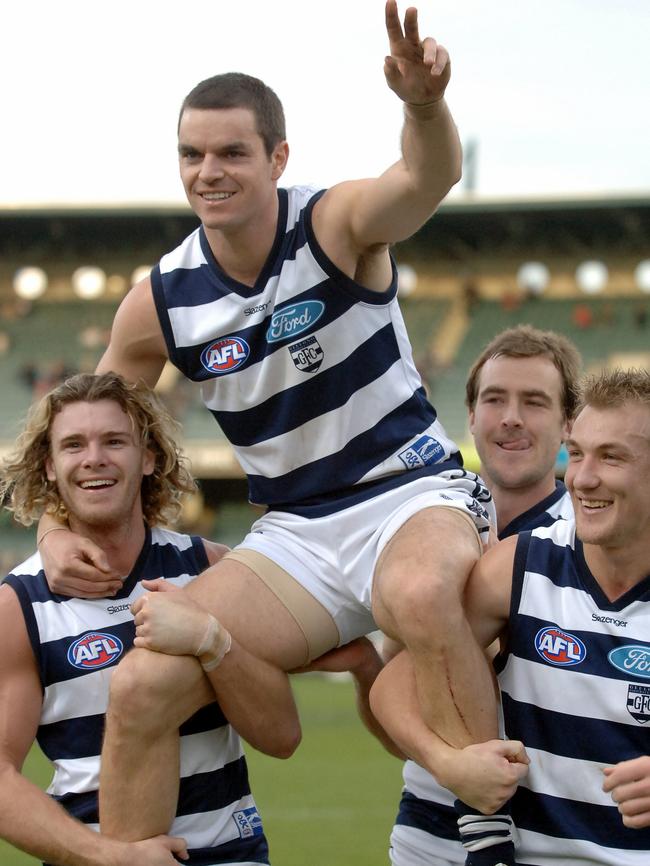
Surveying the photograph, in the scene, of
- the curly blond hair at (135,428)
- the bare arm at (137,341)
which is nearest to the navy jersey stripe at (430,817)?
the curly blond hair at (135,428)

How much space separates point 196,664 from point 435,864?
1.30 metres

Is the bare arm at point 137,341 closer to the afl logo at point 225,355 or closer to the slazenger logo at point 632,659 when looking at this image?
the afl logo at point 225,355

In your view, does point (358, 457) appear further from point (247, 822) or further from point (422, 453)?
point (247, 822)

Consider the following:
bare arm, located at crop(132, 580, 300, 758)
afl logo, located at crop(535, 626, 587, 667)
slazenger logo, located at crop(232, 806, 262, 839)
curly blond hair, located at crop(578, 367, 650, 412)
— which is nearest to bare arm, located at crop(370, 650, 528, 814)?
afl logo, located at crop(535, 626, 587, 667)

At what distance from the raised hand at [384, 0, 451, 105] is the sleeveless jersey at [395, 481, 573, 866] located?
1570mm

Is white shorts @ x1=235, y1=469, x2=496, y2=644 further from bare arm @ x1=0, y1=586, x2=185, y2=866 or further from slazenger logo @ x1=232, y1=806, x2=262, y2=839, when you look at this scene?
bare arm @ x1=0, y1=586, x2=185, y2=866

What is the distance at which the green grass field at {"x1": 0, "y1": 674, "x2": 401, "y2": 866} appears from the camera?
9820mm

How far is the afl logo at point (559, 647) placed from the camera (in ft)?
12.2

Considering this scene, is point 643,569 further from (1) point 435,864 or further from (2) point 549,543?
(1) point 435,864

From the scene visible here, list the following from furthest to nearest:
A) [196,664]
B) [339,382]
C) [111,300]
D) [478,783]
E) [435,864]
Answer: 1. [111,300]
2. [435,864]
3. [339,382]
4. [196,664]
5. [478,783]

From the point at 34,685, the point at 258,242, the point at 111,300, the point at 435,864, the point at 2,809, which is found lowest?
the point at 435,864

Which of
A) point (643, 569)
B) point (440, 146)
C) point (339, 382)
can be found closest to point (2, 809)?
point (339, 382)

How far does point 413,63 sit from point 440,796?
8.16 ft

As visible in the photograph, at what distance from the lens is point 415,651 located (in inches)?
149
